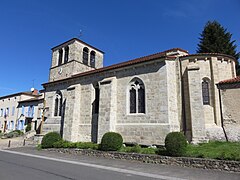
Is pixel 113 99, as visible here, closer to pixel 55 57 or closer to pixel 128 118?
pixel 128 118

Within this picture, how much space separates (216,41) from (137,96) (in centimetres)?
1608

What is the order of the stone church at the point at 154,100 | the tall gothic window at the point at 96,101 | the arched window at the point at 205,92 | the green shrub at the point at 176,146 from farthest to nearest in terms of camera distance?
the tall gothic window at the point at 96,101 < the arched window at the point at 205,92 < the stone church at the point at 154,100 < the green shrub at the point at 176,146

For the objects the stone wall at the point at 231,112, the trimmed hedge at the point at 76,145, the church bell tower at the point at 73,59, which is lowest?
the trimmed hedge at the point at 76,145

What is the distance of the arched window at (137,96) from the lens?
554 inches

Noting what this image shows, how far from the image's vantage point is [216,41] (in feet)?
76.2

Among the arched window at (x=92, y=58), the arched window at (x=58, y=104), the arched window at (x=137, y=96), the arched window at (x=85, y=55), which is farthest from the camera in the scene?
the arched window at (x=92, y=58)

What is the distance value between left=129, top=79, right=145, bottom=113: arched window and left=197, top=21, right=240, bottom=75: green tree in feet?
45.3

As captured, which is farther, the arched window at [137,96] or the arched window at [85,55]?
the arched window at [85,55]

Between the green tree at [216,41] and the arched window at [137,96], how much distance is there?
13.8m

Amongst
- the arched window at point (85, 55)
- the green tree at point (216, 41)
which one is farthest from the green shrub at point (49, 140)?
the green tree at point (216, 41)

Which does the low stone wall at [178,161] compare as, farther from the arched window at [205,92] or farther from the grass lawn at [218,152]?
the arched window at [205,92]

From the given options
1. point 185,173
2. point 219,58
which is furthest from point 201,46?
point 185,173

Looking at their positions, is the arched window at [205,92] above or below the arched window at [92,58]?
below

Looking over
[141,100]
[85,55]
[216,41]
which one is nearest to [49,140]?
[141,100]
